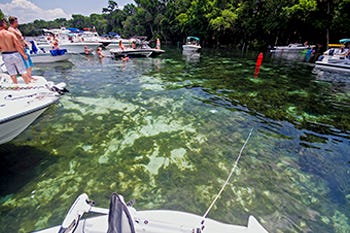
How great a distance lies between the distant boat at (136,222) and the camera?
59.2 inches

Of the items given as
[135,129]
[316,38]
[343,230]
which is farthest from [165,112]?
[316,38]

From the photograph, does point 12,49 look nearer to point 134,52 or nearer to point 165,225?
point 165,225

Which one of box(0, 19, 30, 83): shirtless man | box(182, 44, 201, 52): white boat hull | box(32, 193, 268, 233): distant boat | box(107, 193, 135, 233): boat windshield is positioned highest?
box(0, 19, 30, 83): shirtless man

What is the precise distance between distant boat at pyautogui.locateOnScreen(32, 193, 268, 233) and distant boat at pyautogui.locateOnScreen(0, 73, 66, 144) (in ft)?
8.23

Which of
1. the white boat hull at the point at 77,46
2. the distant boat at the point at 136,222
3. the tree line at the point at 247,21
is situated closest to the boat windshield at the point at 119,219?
the distant boat at the point at 136,222

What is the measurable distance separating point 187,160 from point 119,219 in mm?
3027

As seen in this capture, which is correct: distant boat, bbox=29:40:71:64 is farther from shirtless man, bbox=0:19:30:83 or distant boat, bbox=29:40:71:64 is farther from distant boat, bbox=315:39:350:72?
distant boat, bbox=315:39:350:72

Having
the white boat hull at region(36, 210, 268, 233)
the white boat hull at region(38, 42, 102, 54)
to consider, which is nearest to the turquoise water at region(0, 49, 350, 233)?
the white boat hull at region(36, 210, 268, 233)

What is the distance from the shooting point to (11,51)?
5711 mm

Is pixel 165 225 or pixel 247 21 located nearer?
pixel 165 225

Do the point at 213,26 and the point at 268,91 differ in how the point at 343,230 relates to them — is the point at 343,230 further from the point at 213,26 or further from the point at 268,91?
the point at 213,26

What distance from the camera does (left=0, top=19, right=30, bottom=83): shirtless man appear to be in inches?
215

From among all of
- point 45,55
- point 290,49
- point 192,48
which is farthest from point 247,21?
point 45,55

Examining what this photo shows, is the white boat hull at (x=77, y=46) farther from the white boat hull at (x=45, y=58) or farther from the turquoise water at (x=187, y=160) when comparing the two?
the turquoise water at (x=187, y=160)
